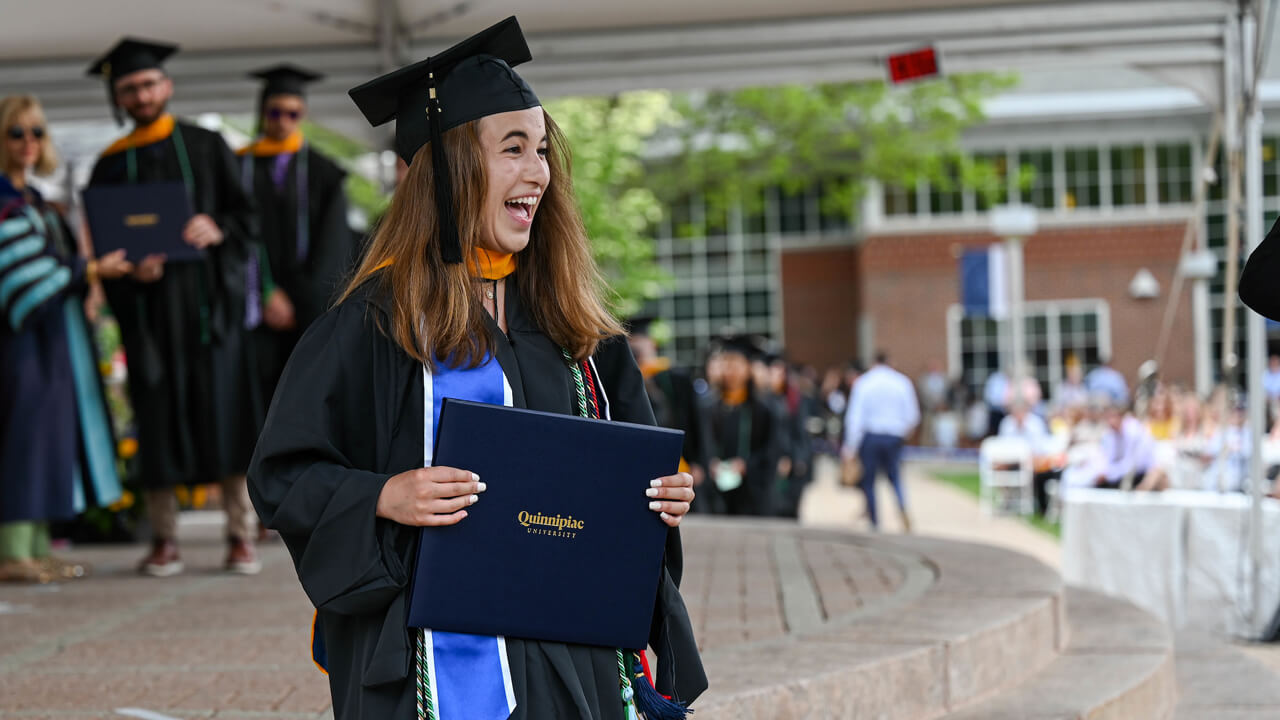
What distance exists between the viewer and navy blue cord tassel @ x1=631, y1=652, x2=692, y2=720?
7.73ft

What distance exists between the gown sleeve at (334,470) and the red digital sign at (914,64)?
19.0 feet

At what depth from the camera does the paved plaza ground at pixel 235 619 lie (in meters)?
3.79

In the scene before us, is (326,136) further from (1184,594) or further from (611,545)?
(611,545)

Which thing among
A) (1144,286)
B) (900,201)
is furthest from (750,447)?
(900,201)

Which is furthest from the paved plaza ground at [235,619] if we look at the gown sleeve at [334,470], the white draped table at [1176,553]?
the gown sleeve at [334,470]

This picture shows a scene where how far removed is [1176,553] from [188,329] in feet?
20.3

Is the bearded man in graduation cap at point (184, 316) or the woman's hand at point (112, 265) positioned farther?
the bearded man in graduation cap at point (184, 316)

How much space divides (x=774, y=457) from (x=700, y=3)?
5.19m

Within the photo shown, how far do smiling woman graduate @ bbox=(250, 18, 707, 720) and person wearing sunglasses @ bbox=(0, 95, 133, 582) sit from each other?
13.2 feet

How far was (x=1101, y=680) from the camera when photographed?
4.93 metres

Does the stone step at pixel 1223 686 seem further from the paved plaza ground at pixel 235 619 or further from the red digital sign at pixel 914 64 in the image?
the red digital sign at pixel 914 64

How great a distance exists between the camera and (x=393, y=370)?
2195 millimetres

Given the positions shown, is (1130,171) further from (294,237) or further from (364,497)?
(364,497)

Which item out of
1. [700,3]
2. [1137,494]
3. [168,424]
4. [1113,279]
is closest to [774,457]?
[1137,494]
